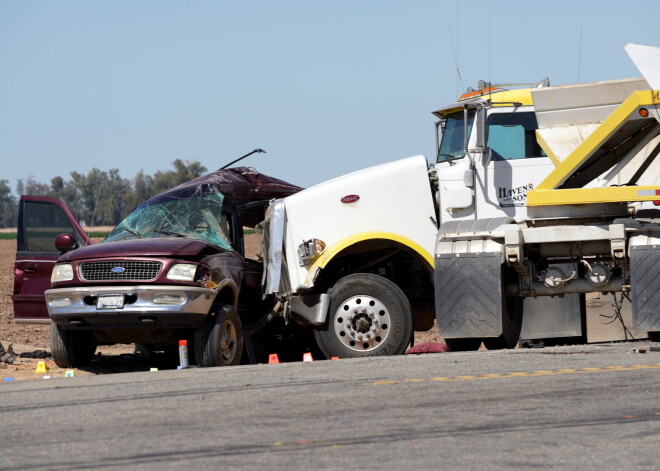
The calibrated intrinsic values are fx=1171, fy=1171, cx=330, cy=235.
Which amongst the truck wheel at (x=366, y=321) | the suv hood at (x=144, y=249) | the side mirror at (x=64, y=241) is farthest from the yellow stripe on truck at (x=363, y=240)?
the side mirror at (x=64, y=241)

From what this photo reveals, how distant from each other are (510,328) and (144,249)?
4167 mm

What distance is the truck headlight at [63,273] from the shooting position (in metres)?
12.4

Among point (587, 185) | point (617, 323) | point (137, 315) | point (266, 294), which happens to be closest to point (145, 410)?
point (137, 315)

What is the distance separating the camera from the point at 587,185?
12.8 meters

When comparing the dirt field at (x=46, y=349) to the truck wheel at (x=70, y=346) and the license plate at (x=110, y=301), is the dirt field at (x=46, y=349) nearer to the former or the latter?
the truck wheel at (x=70, y=346)

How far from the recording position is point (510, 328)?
13.2 m

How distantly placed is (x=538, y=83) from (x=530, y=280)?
269 centimetres

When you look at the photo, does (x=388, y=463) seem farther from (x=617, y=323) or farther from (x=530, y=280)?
(x=617, y=323)

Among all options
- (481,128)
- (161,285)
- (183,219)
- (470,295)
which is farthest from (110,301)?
(481,128)

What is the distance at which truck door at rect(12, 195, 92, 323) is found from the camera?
14195mm

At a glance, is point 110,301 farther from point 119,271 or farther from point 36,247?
point 36,247

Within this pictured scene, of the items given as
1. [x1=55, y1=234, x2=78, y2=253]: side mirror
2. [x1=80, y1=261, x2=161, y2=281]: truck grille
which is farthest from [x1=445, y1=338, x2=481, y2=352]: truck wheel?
[x1=55, y1=234, x2=78, y2=253]: side mirror

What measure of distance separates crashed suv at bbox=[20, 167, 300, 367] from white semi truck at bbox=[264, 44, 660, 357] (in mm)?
713

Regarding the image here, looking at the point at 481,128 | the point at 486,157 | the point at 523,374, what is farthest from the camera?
the point at 486,157
